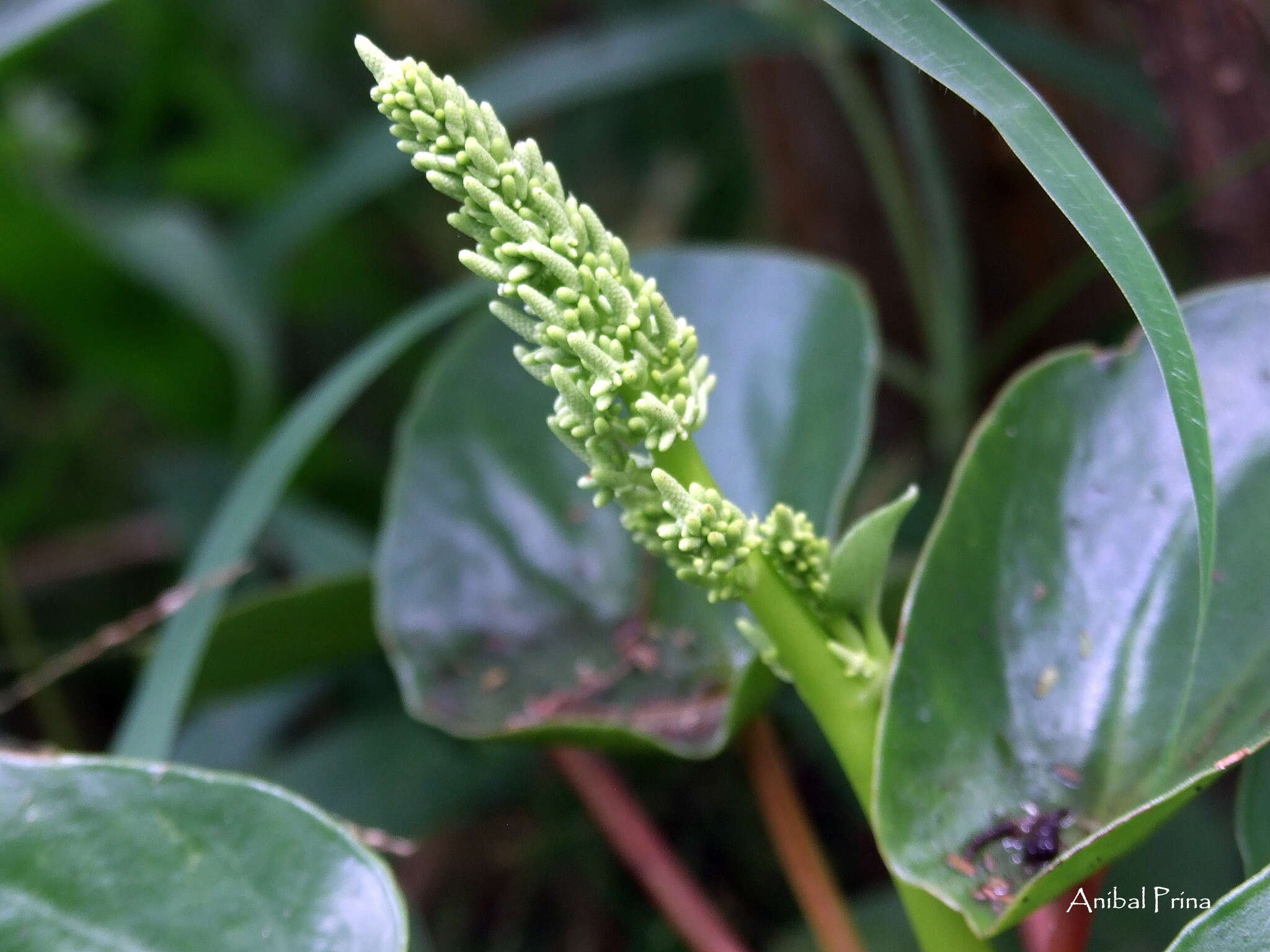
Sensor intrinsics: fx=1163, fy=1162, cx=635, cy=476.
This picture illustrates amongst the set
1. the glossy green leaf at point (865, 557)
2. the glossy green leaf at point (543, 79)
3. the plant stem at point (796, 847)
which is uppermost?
the glossy green leaf at point (543, 79)

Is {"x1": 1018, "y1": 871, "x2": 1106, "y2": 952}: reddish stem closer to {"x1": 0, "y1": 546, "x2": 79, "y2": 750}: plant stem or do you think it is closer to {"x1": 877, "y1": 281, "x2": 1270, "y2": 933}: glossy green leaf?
{"x1": 877, "y1": 281, "x2": 1270, "y2": 933}: glossy green leaf

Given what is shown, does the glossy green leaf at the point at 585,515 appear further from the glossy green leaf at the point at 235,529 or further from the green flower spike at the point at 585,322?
the green flower spike at the point at 585,322

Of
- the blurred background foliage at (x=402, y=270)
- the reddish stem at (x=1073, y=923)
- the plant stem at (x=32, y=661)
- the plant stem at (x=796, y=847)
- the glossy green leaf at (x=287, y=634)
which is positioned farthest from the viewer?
the plant stem at (x=32, y=661)

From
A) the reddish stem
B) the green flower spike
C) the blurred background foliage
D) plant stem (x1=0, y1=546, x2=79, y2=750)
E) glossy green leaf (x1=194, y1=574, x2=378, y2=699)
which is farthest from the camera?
plant stem (x1=0, y1=546, x2=79, y2=750)

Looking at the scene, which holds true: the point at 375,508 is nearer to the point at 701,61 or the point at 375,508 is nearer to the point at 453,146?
the point at 701,61

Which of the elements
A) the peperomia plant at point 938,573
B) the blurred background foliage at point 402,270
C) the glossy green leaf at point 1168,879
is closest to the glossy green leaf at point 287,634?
the blurred background foliage at point 402,270

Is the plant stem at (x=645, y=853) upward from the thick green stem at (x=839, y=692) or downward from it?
downward

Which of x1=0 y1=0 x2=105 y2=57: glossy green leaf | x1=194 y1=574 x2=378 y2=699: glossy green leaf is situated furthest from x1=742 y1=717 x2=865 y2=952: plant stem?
x1=0 y1=0 x2=105 y2=57: glossy green leaf
